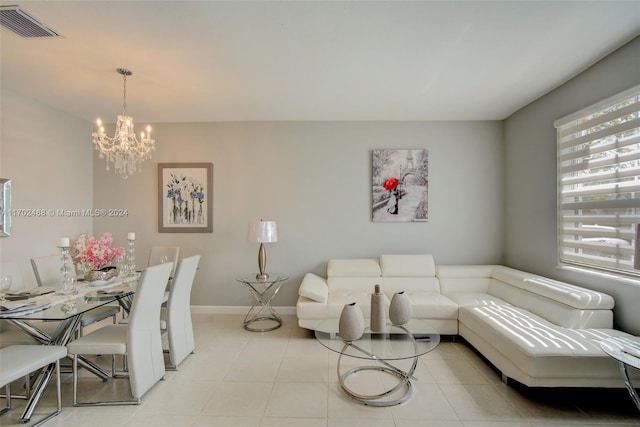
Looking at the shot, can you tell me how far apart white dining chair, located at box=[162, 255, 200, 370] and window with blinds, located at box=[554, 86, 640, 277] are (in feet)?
11.5

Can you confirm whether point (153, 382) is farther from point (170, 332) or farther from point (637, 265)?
point (637, 265)

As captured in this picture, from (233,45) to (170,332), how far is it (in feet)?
8.12

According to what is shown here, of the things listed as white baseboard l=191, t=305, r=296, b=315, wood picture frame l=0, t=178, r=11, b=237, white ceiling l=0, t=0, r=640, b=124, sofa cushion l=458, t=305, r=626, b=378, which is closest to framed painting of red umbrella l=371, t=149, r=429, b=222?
white ceiling l=0, t=0, r=640, b=124

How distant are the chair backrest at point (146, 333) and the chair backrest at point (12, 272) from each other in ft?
4.41

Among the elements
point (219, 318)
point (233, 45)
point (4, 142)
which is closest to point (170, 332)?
point (219, 318)

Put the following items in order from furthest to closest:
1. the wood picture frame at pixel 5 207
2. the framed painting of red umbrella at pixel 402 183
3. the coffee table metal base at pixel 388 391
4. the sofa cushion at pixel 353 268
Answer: the framed painting of red umbrella at pixel 402 183 < the sofa cushion at pixel 353 268 < the wood picture frame at pixel 5 207 < the coffee table metal base at pixel 388 391

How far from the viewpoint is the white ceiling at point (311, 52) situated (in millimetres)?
2008

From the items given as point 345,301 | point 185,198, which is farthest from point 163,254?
point 345,301

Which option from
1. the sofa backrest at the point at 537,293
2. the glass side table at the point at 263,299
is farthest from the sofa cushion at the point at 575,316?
the glass side table at the point at 263,299

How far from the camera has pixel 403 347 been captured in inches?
88.4

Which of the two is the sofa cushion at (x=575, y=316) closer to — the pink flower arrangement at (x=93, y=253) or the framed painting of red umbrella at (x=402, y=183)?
the framed painting of red umbrella at (x=402, y=183)

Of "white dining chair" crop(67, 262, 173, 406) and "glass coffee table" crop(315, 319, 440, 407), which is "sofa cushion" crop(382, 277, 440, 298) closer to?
"glass coffee table" crop(315, 319, 440, 407)

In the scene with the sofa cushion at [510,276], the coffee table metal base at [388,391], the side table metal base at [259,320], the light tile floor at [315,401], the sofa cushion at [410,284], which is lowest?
the side table metal base at [259,320]

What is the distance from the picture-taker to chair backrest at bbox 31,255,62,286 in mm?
2891
